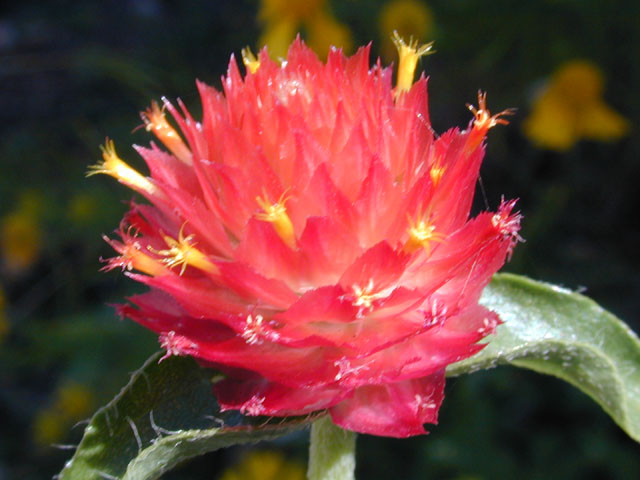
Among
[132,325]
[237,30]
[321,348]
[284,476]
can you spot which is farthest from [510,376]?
[237,30]

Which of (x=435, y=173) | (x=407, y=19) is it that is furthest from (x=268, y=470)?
(x=435, y=173)

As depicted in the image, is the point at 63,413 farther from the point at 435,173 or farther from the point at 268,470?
the point at 435,173

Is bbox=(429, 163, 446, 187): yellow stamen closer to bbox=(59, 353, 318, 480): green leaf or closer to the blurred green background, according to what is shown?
bbox=(59, 353, 318, 480): green leaf

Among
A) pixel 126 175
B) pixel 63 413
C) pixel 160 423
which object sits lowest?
pixel 160 423

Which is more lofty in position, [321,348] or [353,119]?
[353,119]

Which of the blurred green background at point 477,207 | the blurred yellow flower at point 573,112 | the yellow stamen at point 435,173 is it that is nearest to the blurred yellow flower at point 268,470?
the blurred green background at point 477,207

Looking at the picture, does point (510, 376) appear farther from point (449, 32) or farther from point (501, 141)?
point (449, 32)
